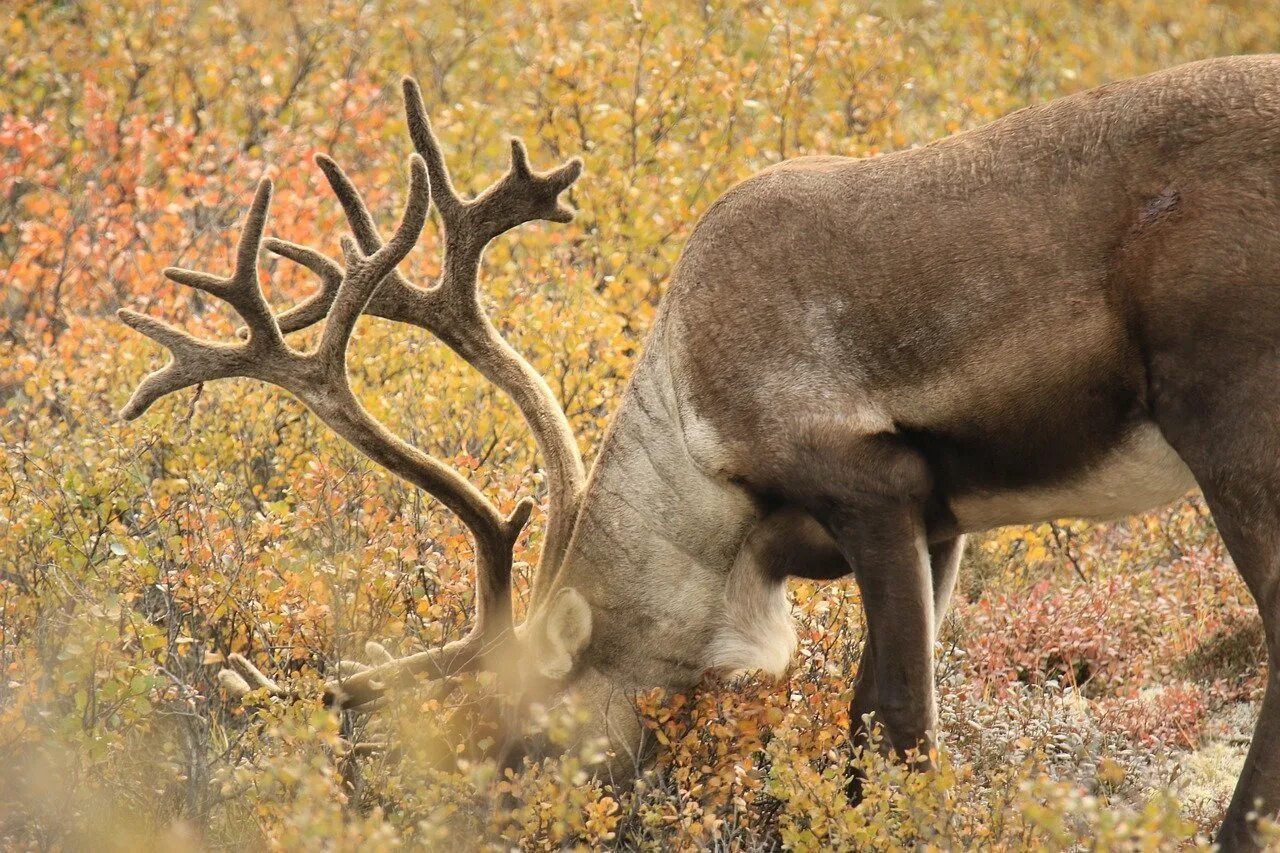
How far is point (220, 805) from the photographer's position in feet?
14.8

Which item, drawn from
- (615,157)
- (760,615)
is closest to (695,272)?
(760,615)

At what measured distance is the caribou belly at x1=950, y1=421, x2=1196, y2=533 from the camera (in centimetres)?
404

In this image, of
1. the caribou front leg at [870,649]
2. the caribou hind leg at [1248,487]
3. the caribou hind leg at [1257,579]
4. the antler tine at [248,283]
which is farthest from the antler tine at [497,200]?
the caribou hind leg at [1257,579]

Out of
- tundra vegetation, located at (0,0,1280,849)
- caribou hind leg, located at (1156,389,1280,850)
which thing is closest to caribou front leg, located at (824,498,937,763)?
tundra vegetation, located at (0,0,1280,849)

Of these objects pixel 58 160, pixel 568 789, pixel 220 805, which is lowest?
pixel 220 805

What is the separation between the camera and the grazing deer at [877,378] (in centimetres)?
384

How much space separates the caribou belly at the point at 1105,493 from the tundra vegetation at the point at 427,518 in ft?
2.26

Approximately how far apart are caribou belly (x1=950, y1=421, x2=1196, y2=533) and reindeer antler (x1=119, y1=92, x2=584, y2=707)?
119cm

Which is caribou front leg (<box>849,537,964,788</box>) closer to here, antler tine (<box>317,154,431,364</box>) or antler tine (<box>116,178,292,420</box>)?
antler tine (<box>317,154,431,364</box>)

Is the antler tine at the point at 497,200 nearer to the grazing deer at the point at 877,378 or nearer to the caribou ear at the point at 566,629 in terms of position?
the grazing deer at the point at 877,378

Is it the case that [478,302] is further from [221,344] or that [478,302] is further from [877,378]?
[877,378]

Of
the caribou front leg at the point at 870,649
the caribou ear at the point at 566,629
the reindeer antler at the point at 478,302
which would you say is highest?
the reindeer antler at the point at 478,302

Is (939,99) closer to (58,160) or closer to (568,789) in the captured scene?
(58,160)

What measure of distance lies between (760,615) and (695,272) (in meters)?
1.00
